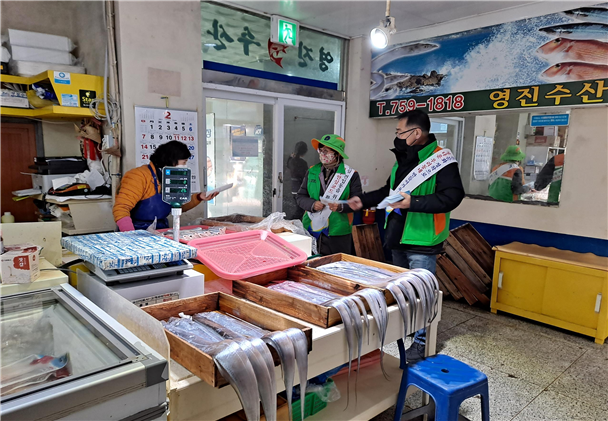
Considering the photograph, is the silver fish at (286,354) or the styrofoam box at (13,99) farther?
the styrofoam box at (13,99)

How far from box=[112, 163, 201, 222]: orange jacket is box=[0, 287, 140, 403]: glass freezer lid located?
110cm

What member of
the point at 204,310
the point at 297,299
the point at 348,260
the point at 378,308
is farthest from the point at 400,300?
the point at 204,310

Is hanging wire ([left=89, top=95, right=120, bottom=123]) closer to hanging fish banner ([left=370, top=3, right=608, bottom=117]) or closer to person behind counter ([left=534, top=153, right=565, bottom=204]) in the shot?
hanging fish banner ([left=370, top=3, right=608, bottom=117])

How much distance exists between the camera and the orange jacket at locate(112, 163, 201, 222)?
2369 millimetres

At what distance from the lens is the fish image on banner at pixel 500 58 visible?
10.8ft

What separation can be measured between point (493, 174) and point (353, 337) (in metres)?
3.30

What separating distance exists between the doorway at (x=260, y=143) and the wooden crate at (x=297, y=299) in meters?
2.36

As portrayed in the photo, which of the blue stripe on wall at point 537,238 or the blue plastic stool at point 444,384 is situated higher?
the blue stripe on wall at point 537,238

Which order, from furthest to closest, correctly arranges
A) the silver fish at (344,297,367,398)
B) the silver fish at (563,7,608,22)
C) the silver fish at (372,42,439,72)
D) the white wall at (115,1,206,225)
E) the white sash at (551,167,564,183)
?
the silver fish at (372,42,439,72) < the white sash at (551,167,564,183) < the silver fish at (563,7,608,22) < the white wall at (115,1,206,225) < the silver fish at (344,297,367,398)

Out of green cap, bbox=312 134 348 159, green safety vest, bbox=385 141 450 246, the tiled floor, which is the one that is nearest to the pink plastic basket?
green safety vest, bbox=385 141 450 246

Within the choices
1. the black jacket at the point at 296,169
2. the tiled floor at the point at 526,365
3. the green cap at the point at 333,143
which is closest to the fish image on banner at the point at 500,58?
the black jacket at the point at 296,169

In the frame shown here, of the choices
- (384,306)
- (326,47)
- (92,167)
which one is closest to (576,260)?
(384,306)

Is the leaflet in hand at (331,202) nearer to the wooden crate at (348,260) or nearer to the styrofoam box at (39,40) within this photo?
the wooden crate at (348,260)

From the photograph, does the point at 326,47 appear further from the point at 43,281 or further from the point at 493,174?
the point at 43,281
